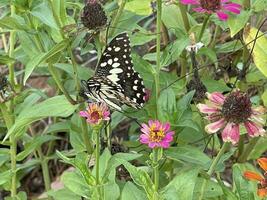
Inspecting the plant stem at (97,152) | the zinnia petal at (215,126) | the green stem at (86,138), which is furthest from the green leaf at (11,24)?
the zinnia petal at (215,126)

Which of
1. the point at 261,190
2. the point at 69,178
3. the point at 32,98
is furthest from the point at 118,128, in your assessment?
the point at 261,190

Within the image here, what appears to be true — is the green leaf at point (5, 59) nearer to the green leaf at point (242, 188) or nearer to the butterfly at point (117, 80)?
the butterfly at point (117, 80)

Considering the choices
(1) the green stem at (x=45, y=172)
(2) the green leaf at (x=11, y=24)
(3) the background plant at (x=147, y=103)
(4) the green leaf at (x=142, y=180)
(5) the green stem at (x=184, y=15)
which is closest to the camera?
(4) the green leaf at (x=142, y=180)

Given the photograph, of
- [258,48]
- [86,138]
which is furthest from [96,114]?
[258,48]

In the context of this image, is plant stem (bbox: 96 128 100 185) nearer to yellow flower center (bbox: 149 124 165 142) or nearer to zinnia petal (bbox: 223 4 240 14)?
yellow flower center (bbox: 149 124 165 142)

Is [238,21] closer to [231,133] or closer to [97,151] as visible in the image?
[231,133]

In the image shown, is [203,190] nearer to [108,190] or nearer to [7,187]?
[108,190]

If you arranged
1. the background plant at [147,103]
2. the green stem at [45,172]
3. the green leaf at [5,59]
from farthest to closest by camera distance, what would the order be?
the green stem at [45,172] → the green leaf at [5,59] → the background plant at [147,103]
